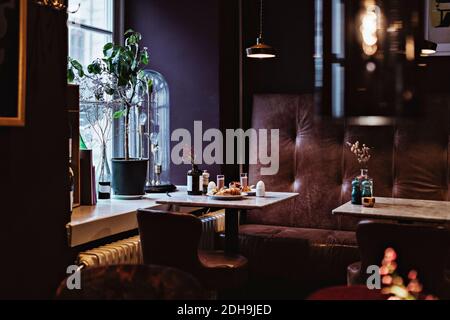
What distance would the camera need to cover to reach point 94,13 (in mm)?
4391

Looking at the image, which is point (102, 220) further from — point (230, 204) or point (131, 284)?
point (131, 284)

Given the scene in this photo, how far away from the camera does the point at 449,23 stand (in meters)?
4.52

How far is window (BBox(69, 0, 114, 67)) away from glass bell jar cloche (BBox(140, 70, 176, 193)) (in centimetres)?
44

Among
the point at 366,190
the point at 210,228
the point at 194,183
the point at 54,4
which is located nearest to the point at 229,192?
the point at 194,183

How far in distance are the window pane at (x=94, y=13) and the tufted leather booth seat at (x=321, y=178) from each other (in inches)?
53.3

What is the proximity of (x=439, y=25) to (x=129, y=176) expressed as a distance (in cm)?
255

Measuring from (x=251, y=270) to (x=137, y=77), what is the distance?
1635 millimetres

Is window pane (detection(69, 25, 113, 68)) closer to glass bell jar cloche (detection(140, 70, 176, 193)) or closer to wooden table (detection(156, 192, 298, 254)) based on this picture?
glass bell jar cloche (detection(140, 70, 176, 193))

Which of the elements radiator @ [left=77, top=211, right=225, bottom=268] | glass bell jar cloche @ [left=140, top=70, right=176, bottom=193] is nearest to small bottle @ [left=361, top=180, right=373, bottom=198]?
radiator @ [left=77, top=211, right=225, bottom=268]

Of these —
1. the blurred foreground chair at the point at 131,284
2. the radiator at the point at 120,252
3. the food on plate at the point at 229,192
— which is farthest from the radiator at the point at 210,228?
the blurred foreground chair at the point at 131,284

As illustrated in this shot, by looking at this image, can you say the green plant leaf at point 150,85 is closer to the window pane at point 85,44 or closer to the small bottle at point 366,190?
the window pane at point 85,44

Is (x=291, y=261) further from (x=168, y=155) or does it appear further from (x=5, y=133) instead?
(x=5, y=133)

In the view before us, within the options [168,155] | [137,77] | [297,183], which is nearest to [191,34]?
[137,77]

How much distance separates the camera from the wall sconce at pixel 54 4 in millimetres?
2660
